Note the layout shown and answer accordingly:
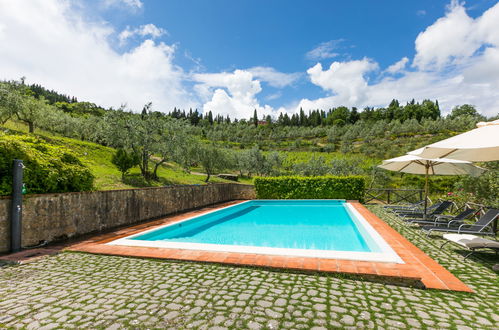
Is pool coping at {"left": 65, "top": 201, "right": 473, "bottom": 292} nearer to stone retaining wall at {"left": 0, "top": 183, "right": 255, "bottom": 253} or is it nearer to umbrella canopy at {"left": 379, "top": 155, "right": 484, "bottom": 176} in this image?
stone retaining wall at {"left": 0, "top": 183, "right": 255, "bottom": 253}

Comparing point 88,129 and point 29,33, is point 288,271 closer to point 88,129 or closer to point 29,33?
point 29,33

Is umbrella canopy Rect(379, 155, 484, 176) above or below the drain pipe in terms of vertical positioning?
above

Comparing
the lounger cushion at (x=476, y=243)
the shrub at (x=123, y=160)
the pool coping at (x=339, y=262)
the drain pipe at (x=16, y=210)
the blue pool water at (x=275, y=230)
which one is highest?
the shrub at (x=123, y=160)

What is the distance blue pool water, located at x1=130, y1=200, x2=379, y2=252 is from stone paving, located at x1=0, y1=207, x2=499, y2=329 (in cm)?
219

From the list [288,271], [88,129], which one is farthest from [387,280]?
[88,129]

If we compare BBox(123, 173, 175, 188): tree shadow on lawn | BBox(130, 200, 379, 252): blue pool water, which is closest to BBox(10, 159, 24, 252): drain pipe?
BBox(130, 200, 379, 252): blue pool water

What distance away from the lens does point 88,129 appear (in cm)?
3039

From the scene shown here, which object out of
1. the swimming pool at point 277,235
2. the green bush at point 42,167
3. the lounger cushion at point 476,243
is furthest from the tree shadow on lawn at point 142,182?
the lounger cushion at point 476,243

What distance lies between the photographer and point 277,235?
7.91 metres

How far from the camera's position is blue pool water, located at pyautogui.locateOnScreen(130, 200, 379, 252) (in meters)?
6.68

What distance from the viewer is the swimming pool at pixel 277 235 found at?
4688 mm

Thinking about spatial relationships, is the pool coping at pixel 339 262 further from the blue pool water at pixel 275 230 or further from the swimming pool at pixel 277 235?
the blue pool water at pixel 275 230

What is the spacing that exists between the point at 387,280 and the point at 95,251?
504 cm

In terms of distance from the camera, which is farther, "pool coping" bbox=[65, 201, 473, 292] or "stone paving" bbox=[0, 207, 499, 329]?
"pool coping" bbox=[65, 201, 473, 292]
